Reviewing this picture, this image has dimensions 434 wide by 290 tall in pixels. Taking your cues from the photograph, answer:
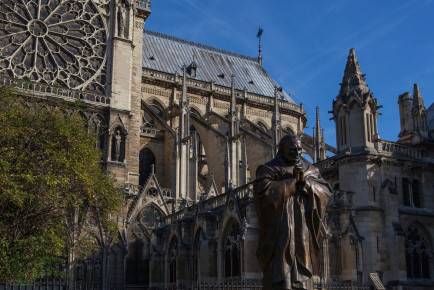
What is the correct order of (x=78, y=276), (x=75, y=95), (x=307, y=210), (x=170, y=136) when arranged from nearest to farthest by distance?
(x=307, y=210) < (x=78, y=276) < (x=75, y=95) < (x=170, y=136)

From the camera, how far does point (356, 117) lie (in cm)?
2461

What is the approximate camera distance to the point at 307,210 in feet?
23.7

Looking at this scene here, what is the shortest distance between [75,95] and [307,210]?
2409 centimetres

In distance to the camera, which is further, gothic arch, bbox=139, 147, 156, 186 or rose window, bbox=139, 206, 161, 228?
gothic arch, bbox=139, 147, 156, 186

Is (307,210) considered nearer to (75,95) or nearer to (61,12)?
(75,95)

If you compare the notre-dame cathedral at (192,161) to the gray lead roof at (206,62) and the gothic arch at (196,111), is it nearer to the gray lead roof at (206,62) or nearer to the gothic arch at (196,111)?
the gothic arch at (196,111)

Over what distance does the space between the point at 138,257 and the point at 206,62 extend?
2296 cm

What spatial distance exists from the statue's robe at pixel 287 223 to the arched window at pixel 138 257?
22.1 m

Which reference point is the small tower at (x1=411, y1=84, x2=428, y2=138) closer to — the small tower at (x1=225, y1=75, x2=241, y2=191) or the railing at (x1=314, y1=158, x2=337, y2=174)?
the railing at (x1=314, y1=158, x2=337, y2=174)

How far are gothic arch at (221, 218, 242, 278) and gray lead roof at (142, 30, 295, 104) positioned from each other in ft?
70.2

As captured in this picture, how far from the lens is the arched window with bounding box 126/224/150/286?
93.2ft

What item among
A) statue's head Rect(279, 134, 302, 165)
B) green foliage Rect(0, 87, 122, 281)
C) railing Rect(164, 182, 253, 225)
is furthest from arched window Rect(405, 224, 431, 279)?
statue's head Rect(279, 134, 302, 165)

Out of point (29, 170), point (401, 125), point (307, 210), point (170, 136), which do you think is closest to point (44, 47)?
point (170, 136)

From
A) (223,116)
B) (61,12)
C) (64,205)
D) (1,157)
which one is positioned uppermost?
(61,12)
